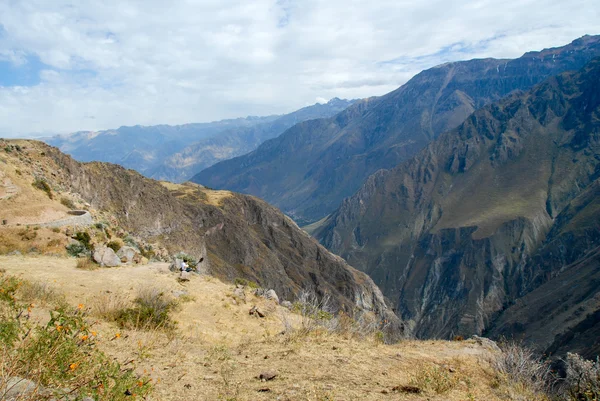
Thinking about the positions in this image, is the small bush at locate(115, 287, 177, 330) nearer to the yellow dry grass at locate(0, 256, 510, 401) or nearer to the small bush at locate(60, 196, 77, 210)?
the yellow dry grass at locate(0, 256, 510, 401)

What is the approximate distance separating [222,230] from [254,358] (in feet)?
231

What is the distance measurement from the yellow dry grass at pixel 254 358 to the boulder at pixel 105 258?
1.97 meters

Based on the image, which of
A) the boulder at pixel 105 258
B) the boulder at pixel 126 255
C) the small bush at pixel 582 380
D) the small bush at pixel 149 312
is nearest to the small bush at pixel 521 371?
the small bush at pixel 582 380

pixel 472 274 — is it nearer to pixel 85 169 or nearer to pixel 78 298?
pixel 85 169

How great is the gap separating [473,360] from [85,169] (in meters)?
54.6

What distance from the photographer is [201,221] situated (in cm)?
7575

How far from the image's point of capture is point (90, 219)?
26031 mm

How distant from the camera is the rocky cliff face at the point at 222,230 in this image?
173 feet

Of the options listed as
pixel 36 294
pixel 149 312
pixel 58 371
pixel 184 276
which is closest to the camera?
pixel 58 371

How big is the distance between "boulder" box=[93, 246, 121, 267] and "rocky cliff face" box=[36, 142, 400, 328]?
2130 centimetres

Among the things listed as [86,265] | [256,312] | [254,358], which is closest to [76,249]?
[86,265]

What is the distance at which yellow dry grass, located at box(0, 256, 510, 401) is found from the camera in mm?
7430

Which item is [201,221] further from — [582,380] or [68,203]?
[582,380]

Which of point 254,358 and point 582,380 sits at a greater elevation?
point 254,358
